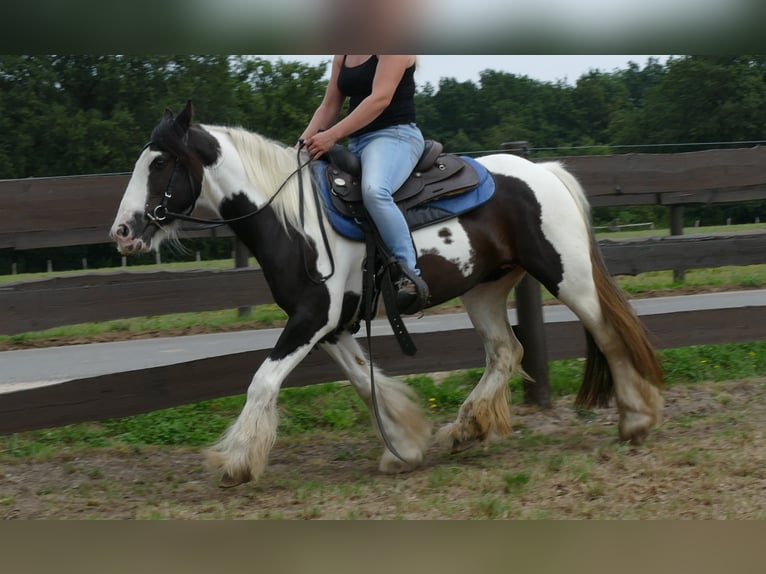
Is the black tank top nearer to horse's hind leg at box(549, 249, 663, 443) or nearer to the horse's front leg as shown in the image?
the horse's front leg

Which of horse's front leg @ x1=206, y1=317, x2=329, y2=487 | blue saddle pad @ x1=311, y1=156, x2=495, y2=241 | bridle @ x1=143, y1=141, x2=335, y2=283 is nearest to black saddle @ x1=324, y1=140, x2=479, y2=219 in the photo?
blue saddle pad @ x1=311, y1=156, x2=495, y2=241

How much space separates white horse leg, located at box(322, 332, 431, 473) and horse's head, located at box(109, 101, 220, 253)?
1185 millimetres

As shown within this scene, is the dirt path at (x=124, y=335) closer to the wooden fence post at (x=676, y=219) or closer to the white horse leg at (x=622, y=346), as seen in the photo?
the wooden fence post at (x=676, y=219)

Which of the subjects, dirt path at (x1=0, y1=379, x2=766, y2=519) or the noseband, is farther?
the noseband

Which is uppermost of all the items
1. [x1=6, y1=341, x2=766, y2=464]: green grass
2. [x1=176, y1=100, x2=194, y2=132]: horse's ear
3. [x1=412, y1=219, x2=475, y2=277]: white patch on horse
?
[x1=176, y1=100, x2=194, y2=132]: horse's ear

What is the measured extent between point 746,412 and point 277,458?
128 inches

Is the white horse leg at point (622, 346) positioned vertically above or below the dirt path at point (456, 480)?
above

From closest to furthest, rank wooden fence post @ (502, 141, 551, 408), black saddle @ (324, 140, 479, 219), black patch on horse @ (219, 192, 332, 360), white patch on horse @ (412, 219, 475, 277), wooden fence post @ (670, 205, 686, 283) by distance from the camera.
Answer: black patch on horse @ (219, 192, 332, 360)
black saddle @ (324, 140, 479, 219)
white patch on horse @ (412, 219, 475, 277)
wooden fence post @ (502, 141, 551, 408)
wooden fence post @ (670, 205, 686, 283)

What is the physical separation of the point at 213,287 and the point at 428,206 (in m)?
1.90

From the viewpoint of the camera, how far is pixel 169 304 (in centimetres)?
589

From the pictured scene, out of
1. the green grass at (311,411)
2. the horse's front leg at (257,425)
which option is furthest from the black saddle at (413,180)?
the green grass at (311,411)

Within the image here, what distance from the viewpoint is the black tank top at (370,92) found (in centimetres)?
471

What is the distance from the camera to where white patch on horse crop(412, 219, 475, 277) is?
495cm

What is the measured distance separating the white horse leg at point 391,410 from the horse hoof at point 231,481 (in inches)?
34.3
